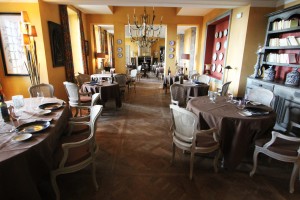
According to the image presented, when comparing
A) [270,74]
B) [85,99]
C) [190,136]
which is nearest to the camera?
[190,136]

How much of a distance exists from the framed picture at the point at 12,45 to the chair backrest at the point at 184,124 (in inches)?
156

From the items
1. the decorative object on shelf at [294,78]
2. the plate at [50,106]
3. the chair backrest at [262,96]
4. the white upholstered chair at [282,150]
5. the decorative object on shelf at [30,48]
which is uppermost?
the decorative object on shelf at [30,48]

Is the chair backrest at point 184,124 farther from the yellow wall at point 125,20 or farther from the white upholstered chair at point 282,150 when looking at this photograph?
the yellow wall at point 125,20

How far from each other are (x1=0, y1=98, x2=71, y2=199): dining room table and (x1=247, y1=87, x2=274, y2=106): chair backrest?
323 cm

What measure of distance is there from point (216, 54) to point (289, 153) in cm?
523

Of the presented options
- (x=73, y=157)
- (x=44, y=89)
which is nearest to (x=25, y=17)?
(x=44, y=89)

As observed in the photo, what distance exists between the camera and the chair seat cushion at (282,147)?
78.0 inches

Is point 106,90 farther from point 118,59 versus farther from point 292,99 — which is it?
point 292,99

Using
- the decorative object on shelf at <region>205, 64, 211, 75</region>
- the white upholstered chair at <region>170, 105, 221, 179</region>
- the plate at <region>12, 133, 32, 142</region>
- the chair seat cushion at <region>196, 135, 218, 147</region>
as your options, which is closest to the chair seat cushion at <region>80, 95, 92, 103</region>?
the plate at <region>12, 133, 32, 142</region>

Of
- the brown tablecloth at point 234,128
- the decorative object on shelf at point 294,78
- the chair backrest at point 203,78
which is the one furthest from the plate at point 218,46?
the brown tablecloth at point 234,128

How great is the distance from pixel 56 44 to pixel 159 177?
4.34 meters

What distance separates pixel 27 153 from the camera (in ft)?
4.70

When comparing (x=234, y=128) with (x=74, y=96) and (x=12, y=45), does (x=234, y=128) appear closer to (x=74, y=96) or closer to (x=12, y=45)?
(x=74, y=96)

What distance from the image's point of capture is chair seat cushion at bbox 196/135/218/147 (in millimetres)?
2168
